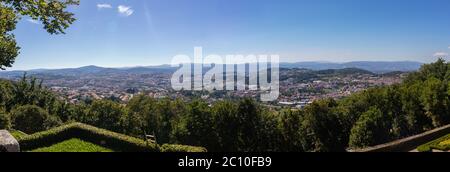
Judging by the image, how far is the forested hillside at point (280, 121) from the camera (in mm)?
50062

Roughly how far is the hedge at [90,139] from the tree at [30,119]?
84.0 feet

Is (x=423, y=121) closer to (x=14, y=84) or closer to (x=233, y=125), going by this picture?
(x=233, y=125)

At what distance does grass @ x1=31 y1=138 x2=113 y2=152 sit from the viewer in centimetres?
2733

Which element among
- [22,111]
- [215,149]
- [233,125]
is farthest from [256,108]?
[22,111]

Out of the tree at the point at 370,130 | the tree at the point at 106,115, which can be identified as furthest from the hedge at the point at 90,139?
the tree at the point at 106,115

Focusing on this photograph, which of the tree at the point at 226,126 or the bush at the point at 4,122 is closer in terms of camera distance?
the bush at the point at 4,122

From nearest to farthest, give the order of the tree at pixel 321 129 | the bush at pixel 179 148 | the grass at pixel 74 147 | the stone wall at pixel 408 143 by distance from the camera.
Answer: the bush at pixel 179 148, the stone wall at pixel 408 143, the grass at pixel 74 147, the tree at pixel 321 129

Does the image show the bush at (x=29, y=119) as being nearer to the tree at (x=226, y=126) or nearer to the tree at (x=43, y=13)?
the tree at (x=226, y=126)

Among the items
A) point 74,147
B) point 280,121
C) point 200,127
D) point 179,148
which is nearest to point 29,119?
point 200,127

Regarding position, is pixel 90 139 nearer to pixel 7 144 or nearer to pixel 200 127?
pixel 7 144

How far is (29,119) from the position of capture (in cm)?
5416

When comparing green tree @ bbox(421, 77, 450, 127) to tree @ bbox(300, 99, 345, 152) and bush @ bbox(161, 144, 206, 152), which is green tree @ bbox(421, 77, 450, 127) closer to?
tree @ bbox(300, 99, 345, 152)

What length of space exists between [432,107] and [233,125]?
26.0 meters
